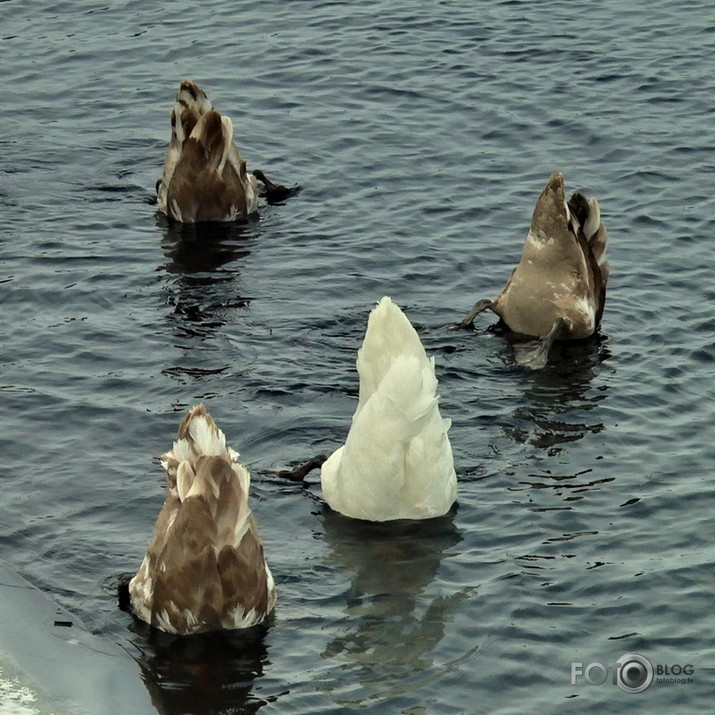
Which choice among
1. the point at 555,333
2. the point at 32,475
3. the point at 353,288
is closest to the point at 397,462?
the point at 32,475

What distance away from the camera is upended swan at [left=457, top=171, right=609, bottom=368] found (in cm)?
1261

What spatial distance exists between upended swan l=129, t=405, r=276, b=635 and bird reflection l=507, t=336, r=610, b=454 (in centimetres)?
302

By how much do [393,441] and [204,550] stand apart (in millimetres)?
1492

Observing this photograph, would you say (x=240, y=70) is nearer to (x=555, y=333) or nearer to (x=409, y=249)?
(x=409, y=249)

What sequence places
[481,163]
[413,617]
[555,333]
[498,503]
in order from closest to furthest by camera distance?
1. [413,617]
2. [498,503]
3. [555,333]
4. [481,163]

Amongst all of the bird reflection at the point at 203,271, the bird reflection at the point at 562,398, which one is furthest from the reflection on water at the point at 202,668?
the bird reflection at the point at 203,271

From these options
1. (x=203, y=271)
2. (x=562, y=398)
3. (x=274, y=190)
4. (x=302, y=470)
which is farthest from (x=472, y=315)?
(x=274, y=190)

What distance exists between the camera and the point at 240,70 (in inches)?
759

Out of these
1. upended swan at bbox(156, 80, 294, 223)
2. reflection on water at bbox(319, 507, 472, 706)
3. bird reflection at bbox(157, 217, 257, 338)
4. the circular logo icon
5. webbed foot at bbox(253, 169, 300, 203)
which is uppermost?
upended swan at bbox(156, 80, 294, 223)

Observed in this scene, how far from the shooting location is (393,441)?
9375 mm

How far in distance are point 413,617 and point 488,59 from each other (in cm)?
1147

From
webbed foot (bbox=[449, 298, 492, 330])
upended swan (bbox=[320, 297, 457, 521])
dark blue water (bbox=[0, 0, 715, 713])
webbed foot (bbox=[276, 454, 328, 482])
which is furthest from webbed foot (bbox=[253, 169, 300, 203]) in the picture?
upended swan (bbox=[320, 297, 457, 521])

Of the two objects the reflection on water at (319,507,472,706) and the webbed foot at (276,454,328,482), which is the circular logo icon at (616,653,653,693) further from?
the webbed foot at (276,454,328,482)

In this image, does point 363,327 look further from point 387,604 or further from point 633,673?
point 633,673
